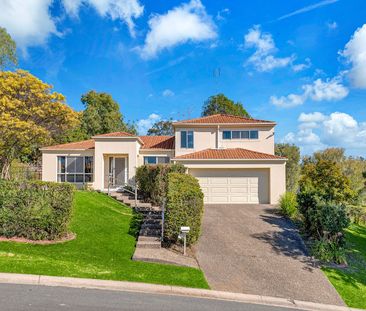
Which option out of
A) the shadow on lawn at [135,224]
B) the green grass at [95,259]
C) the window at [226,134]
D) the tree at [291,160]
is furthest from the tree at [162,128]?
the green grass at [95,259]

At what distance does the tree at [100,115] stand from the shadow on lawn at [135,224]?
86.0ft

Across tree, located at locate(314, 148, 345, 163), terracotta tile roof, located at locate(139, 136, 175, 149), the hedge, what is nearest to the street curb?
the hedge

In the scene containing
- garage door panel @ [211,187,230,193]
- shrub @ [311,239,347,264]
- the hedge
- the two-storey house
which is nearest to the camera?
the hedge

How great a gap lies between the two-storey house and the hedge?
30.9 ft

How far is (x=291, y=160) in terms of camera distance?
40500 millimetres

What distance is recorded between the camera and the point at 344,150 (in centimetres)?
4334

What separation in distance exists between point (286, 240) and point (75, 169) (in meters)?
16.1

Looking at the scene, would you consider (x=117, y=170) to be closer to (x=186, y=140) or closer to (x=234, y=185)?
(x=186, y=140)

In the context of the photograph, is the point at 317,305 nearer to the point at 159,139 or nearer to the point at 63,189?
the point at 63,189

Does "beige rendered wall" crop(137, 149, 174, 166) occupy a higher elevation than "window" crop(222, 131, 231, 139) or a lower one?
lower

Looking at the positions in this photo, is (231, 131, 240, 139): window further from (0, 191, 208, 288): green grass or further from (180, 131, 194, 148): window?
(0, 191, 208, 288): green grass

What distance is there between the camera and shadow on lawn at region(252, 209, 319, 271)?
12.3 metres

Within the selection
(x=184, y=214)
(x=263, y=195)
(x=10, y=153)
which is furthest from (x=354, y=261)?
(x=10, y=153)

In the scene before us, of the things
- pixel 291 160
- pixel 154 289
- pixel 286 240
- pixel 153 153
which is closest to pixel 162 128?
pixel 291 160
